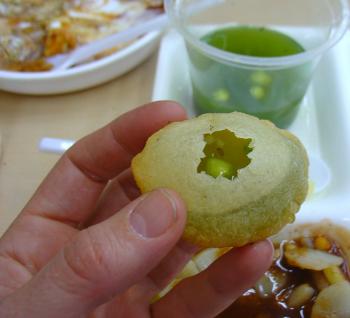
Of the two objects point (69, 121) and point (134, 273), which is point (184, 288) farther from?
point (69, 121)

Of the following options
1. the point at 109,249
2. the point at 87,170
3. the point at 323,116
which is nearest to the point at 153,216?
the point at 109,249

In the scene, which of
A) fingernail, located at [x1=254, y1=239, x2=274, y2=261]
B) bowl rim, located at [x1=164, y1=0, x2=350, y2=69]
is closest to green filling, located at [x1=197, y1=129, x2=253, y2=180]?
fingernail, located at [x1=254, y1=239, x2=274, y2=261]

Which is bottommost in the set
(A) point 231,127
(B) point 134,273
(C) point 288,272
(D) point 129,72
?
(C) point 288,272

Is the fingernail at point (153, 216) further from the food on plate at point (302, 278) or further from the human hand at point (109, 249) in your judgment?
the food on plate at point (302, 278)

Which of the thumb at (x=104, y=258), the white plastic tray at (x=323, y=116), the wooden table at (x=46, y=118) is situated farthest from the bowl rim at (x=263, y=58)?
the thumb at (x=104, y=258)

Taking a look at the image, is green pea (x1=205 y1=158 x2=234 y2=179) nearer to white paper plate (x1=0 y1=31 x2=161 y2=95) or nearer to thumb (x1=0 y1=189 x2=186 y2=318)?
thumb (x1=0 y1=189 x2=186 y2=318)

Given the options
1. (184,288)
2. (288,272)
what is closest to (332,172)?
(288,272)

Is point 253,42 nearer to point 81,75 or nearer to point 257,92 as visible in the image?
point 257,92
